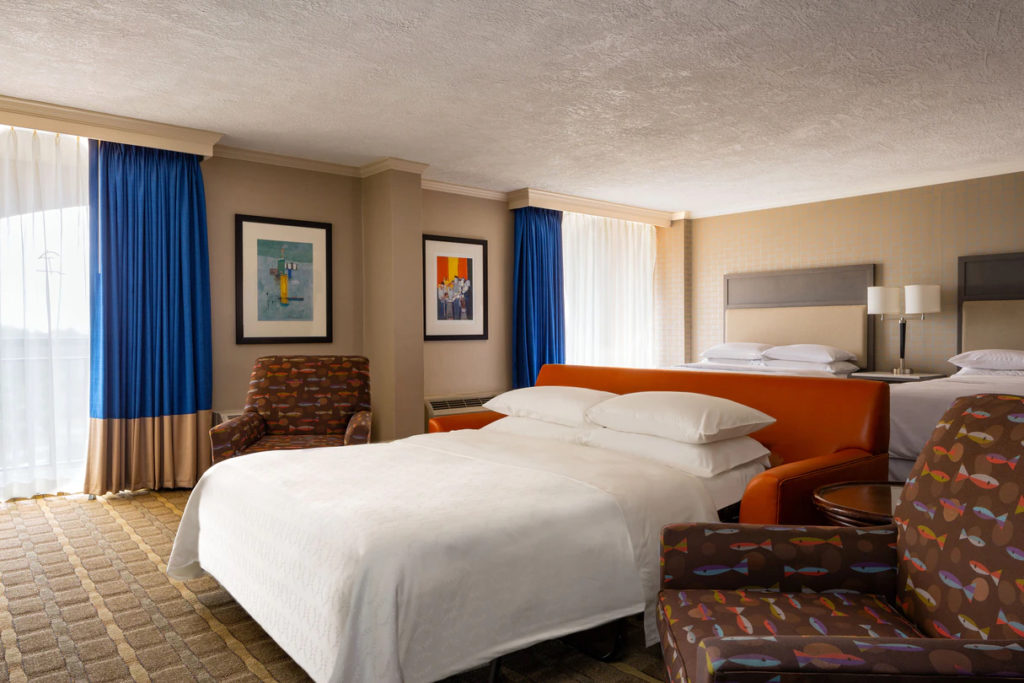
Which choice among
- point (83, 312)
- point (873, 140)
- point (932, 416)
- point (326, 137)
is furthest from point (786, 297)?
point (83, 312)

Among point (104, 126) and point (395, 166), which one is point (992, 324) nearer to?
point (395, 166)

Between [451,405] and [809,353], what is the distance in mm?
3184

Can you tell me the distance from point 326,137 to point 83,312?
1.94 metres

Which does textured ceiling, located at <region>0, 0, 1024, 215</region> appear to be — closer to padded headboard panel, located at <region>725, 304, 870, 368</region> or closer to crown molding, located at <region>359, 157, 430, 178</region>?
crown molding, located at <region>359, 157, 430, 178</region>

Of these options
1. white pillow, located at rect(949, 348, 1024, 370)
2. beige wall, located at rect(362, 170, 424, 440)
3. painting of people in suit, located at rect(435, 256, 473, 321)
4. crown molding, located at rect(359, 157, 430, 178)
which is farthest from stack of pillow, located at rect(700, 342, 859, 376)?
crown molding, located at rect(359, 157, 430, 178)

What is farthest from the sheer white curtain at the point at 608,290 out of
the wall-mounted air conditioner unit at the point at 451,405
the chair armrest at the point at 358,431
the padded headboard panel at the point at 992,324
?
the chair armrest at the point at 358,431

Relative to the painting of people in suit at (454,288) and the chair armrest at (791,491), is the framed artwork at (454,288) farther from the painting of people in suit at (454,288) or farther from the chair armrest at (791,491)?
the chair armrest at (791,491)

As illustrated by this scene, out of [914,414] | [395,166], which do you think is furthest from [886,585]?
[395,166]

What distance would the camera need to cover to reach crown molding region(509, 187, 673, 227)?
243 inches

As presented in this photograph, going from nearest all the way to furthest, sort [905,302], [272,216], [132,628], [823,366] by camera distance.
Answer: [132,628] → [272,216] → [905,302] → [823,366]

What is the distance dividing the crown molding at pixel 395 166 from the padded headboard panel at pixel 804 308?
11.9 feet

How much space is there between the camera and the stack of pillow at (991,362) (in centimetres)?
464

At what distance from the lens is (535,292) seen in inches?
249

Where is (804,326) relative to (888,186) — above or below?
below
